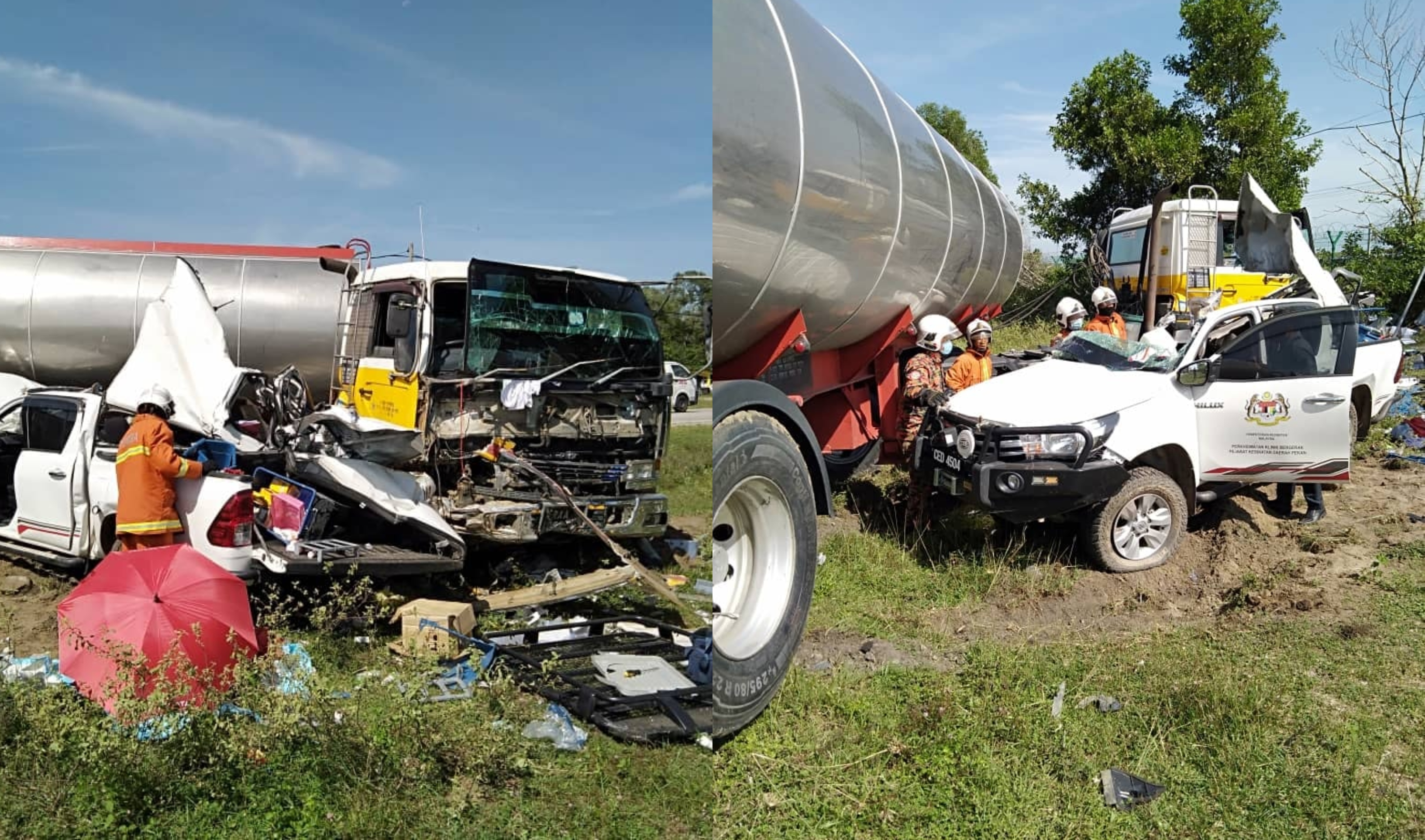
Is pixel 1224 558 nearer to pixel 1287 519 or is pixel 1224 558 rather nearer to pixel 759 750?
pixel 1287 519

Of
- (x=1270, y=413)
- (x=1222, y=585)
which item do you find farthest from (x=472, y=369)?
(x=1270, y=413)

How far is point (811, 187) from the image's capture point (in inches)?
122

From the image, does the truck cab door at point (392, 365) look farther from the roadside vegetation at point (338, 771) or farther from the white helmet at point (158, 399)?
the roadside vegetation at point (338, 771)

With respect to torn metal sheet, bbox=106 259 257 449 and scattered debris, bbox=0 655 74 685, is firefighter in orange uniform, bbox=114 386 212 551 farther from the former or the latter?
scattered debris, bbox=0 655 74 685

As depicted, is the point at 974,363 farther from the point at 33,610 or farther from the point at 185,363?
the point at 33,610

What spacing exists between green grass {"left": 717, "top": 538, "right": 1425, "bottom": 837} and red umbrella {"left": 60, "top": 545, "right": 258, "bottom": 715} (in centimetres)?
244

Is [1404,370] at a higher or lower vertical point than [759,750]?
higher

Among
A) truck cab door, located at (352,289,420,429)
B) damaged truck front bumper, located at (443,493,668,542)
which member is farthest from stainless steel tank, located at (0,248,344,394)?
damaged truck front bumper, located at (443,493,668,542)

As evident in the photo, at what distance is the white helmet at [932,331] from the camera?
6445mm

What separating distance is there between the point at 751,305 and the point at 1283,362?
535cm

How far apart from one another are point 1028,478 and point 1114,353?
187 centimetres

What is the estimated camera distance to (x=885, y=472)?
27.5ft

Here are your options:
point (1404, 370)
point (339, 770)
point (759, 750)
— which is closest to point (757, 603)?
point (759, 750)

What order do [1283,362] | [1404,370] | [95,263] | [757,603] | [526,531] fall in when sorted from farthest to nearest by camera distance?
[1404,370]
[1283,362]
[95,263]
[526,531]
[757,603]
